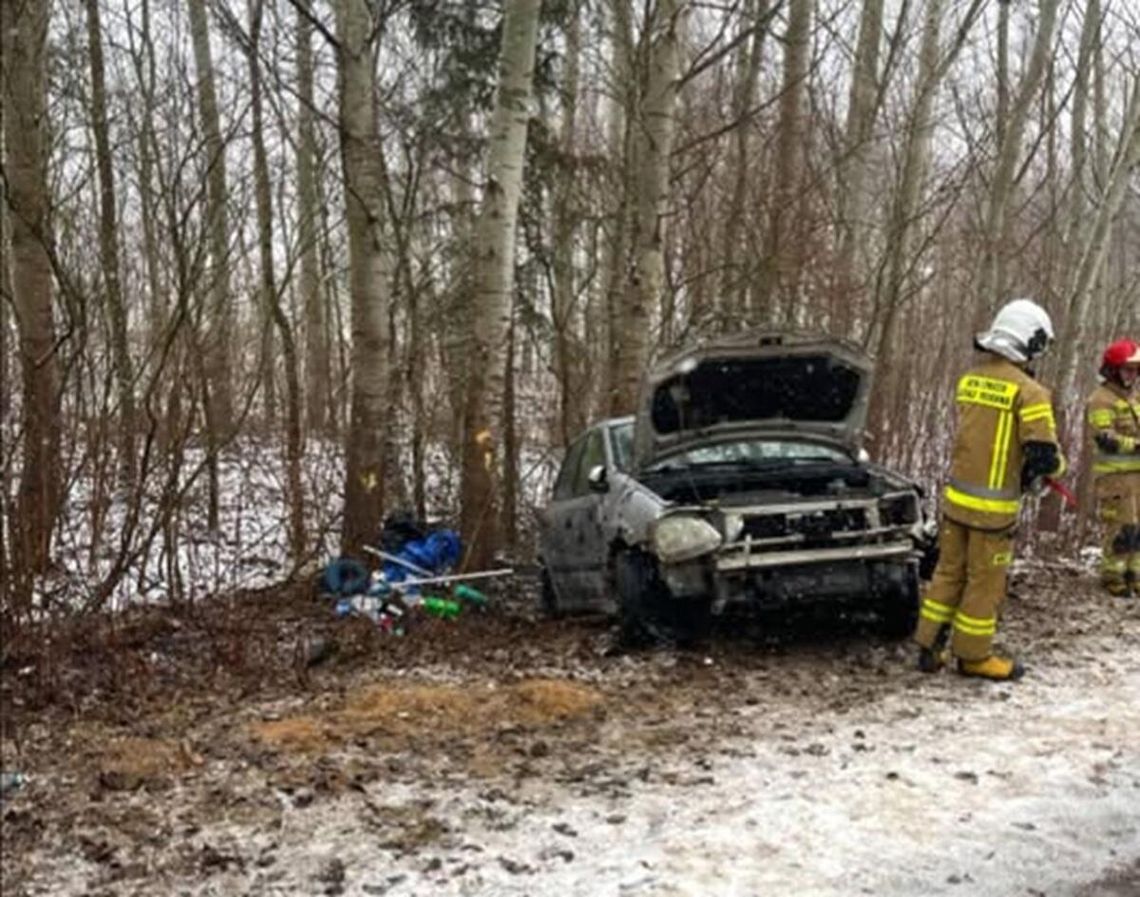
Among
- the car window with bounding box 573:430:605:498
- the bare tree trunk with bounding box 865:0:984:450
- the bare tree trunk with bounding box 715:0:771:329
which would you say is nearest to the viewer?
the car window with bounding box 573:430:605:498

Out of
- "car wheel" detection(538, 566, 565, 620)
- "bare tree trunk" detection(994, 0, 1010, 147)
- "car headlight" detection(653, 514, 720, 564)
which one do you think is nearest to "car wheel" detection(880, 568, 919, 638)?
"car headlight" detection(653, 514, 720, 564)

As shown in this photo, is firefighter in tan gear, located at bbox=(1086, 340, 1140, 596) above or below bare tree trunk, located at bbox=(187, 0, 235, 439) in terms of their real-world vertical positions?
below

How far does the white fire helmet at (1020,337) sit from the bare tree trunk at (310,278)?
867 centimetres

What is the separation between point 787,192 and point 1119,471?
4.85 m

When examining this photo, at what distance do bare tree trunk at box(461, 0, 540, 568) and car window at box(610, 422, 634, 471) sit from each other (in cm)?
108

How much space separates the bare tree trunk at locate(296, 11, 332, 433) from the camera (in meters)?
14.5

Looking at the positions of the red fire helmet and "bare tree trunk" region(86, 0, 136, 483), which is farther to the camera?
the red fire helmet

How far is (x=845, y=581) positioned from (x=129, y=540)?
441cm

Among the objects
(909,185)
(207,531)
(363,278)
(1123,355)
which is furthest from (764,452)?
(909,185)

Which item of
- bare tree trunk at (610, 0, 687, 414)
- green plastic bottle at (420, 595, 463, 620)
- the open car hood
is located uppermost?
bare tree trunk at (610, 0, 687, 414)

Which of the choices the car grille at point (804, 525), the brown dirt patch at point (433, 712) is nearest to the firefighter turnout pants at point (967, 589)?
the car grille at point (804, 525)

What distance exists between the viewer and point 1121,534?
9.01m

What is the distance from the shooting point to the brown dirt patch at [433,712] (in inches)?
215

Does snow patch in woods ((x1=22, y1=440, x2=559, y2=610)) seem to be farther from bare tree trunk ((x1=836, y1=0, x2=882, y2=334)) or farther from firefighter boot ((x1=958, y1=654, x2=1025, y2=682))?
firefighter boot ((x1=958, y1=654, x2=1025, y2=682))
